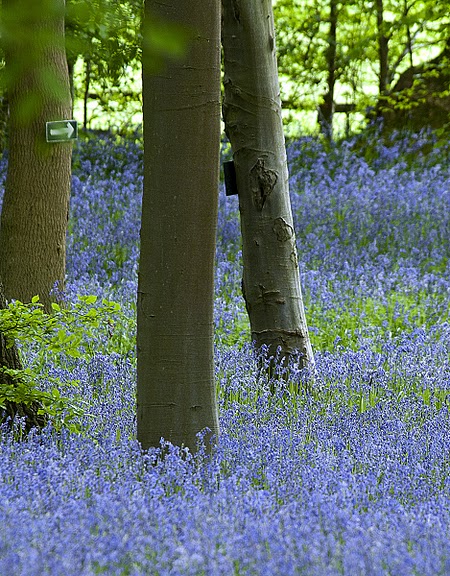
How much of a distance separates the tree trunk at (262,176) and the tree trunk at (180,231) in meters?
1.89

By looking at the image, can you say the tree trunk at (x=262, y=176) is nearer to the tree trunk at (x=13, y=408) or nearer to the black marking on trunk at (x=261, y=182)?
the black marking on trunk at (x=261, y=182)

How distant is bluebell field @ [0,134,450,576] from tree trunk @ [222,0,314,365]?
36cm

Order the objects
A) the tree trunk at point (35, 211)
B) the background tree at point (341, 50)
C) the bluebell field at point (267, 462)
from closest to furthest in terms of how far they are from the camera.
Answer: the bluebell field at point (267, 462) → the tree trunk at point (35, 211) → the background tree at point (341, 50)

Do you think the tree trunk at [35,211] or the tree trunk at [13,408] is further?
the tree trunk at [35,211]

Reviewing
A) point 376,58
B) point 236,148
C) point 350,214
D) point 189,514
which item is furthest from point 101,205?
point 376,58

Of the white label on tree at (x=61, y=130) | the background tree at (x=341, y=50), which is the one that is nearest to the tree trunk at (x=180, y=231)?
the white label on tree at (x=61, y=130)

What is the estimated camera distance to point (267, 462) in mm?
3641

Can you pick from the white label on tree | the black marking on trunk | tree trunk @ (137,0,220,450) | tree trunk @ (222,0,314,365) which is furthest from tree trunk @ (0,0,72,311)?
tree trunk @ (137,0,220,450)

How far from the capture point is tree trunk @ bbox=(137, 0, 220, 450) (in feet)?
11.8

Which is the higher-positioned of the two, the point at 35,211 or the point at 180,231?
the point at 35,211

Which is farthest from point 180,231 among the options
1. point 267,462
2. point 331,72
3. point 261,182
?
point 331,72

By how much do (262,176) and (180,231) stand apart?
6.78ft

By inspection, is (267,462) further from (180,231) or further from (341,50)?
(341,50)

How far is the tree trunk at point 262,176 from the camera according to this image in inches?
221
